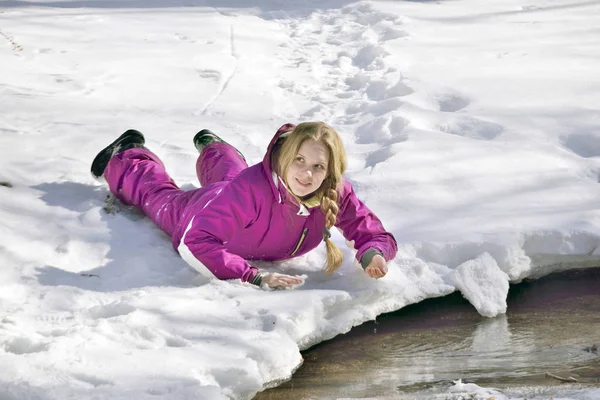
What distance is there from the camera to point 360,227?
11.8 feet

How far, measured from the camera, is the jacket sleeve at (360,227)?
139 inches

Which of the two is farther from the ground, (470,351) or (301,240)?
(301,240)

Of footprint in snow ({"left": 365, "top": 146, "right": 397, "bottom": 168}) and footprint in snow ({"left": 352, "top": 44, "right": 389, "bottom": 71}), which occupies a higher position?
footprint in snow ({"left": 352, "top": 44, "right": 389, "bottom": 71})

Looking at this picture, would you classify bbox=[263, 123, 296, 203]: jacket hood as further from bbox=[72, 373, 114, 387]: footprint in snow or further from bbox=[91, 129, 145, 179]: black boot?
bbox=[91, 129, 145, 179]: black boot

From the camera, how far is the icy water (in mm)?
2818

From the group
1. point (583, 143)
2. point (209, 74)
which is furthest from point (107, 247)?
point (209, 74)

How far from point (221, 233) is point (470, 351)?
3.62ft

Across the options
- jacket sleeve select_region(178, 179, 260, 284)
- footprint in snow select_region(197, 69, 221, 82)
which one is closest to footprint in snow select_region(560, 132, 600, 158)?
jacket sleeve select_region(178, 179, 260, 284)

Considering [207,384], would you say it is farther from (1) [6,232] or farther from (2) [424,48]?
(2) [424,48]

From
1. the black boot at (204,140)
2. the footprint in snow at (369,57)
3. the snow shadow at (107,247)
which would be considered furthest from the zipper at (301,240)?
the footprint in snow at (369,57)

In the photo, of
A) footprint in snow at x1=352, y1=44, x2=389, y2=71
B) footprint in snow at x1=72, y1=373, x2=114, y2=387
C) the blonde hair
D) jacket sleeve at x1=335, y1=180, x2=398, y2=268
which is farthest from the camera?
footprint in snow at x1=352, y1=44, x2=389, y2=71

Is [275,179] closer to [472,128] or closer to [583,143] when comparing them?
[472,128]

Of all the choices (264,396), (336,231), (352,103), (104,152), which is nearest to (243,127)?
(352,103)

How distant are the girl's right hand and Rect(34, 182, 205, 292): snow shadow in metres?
0.28
